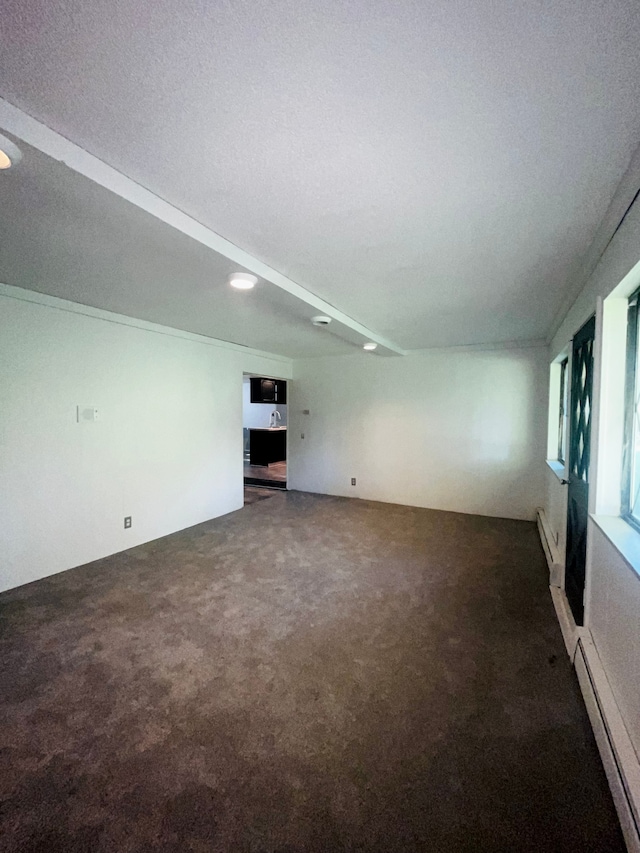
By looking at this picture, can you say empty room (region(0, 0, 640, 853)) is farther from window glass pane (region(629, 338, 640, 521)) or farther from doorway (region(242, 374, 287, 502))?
doorway (region(242, 374, 287, 502))

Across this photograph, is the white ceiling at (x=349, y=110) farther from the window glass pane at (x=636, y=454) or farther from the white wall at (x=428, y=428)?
the white wall at (x=428, y=428)

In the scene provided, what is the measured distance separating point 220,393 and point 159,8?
4217 mm

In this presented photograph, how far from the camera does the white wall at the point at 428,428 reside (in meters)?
4.79

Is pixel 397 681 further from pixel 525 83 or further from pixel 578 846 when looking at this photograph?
pixel 525 83

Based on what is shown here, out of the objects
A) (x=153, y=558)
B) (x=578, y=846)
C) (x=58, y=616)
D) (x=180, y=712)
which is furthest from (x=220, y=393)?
(x=578, y=846)

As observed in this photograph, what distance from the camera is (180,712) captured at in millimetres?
1703

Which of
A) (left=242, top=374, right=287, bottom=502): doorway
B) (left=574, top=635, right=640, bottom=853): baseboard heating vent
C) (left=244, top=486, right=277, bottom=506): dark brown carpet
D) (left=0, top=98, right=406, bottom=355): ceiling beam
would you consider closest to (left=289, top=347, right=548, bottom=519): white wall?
(left=244, top=486, right=277, bottom=506): dark brown carpet

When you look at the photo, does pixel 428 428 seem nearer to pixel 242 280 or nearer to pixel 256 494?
pixel 256 494

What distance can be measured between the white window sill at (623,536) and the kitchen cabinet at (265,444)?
24.8 ft

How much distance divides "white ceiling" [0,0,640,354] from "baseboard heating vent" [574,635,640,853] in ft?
7.12

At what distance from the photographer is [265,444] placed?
9.12 m

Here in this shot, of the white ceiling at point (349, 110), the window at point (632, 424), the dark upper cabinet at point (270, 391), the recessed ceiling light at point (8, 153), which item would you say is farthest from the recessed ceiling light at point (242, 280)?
the dark upper cabinet at point (270, 391)

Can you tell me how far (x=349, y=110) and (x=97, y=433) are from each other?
3.41 meters

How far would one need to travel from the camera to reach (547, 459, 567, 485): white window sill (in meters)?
3.23
